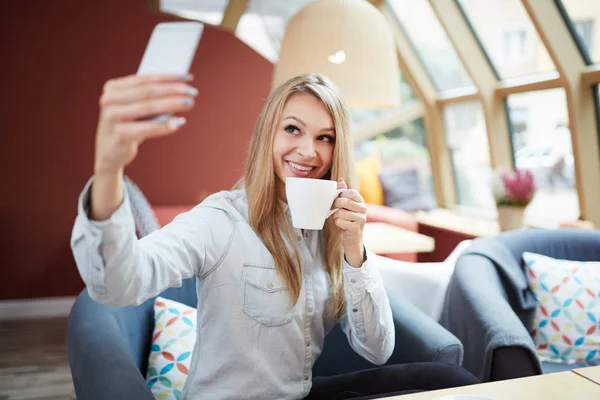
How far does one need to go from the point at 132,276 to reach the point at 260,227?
52cm

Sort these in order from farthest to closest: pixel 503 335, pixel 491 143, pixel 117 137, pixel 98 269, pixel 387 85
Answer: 1. pixel 491 143
2. pixel 387 85
3. pixel 503 335
4. pixel 98 269
5. pixel 117 137

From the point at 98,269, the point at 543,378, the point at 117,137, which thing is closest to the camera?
the point at 117,137

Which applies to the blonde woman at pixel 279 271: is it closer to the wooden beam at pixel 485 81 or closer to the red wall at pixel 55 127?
the red wall at pixel 55 127

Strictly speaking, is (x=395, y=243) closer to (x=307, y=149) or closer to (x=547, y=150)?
(x=547, y=150)

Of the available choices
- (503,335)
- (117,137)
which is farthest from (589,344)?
(117,137)

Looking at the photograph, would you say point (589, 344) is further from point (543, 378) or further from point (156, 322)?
point (156, 322)

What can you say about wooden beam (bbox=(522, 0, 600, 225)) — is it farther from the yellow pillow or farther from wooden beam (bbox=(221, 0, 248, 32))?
wooden beam (bbox=(221, 0, 248, 32))

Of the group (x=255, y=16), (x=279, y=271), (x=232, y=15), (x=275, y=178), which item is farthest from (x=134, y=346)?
(x=255, y=16)

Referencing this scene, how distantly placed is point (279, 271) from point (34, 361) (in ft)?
8.65

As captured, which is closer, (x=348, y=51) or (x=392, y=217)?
(x=348, y=51)

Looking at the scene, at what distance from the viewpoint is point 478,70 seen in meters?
4.70

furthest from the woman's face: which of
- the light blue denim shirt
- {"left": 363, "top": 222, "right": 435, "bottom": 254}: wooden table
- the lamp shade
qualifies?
{"left": 363, "top": 222, "right": 435, "bottom": 254}: wooden table

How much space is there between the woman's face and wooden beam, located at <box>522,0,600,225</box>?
281cm

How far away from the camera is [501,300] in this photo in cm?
191
